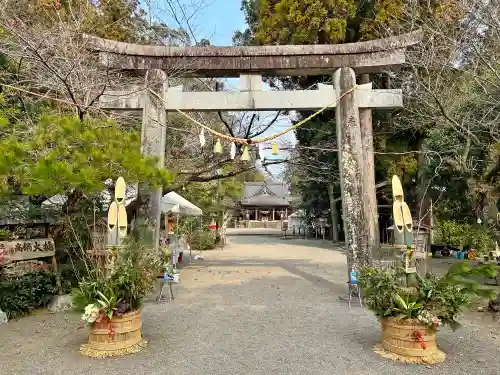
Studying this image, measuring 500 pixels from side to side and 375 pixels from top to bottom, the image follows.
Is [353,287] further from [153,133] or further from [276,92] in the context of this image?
[153,133]

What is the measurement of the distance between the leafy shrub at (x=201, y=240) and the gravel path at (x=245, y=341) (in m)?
10.3

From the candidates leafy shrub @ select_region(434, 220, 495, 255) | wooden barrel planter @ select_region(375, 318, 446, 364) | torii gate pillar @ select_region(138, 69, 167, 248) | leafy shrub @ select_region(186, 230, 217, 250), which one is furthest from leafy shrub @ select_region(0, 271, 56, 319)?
leafy shrub @ select_region(434, 220, 495, 255)

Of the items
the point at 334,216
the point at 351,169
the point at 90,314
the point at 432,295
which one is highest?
the point at 351,169

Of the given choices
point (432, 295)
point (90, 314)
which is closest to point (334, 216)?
point (432, 295)

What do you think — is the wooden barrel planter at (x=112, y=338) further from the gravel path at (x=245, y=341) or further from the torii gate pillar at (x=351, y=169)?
the torii gate pillar at (x=351, y=169)

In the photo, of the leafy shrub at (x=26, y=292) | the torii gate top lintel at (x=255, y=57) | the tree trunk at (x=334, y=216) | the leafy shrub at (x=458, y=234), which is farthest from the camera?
the tree trunk at (x=334, y=216)

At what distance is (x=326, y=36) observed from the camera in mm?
13680

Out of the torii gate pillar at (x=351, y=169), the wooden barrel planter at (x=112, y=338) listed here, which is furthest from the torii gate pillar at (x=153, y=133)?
the torii gate pillar at (x=351, y=169)

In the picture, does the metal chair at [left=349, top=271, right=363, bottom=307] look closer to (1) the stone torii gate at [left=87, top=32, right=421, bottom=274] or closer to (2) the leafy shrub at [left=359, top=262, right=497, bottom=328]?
(1) the stone torii gate at [left=87, top=32, right=421, bottom=274]

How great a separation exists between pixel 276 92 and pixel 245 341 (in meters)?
4.70

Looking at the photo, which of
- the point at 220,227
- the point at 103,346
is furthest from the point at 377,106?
the point at 220,227

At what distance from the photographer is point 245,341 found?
478 cm

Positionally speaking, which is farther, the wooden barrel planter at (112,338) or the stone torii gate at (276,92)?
the stone torii gate at (276,92)

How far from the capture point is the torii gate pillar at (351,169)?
7.08m
